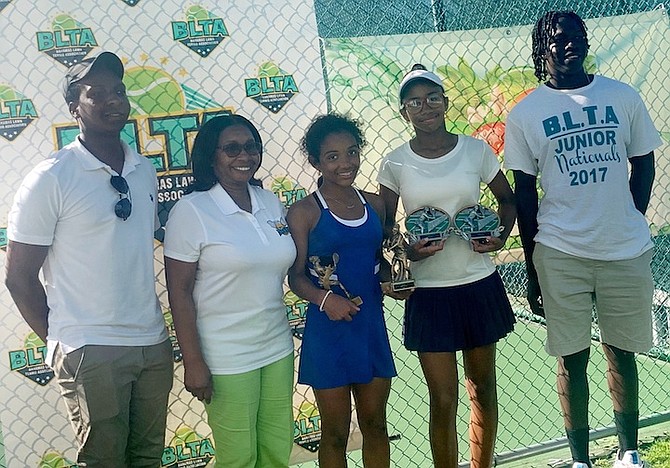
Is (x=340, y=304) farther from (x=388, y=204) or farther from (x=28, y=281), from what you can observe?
(x=28, y=281)

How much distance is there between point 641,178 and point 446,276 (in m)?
1.00

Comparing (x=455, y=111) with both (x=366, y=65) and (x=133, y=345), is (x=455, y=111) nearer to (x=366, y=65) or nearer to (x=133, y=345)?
(x=366, y=65)

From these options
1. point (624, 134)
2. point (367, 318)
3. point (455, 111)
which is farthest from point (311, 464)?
point (624, 134)

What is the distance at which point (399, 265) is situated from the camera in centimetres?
273

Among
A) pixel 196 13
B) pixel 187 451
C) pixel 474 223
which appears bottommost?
pixel 187 451

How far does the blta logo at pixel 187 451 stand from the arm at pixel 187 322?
1.06 m

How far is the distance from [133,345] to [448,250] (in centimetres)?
135

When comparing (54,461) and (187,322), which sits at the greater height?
(187,322)

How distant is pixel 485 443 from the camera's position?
2.99 meters

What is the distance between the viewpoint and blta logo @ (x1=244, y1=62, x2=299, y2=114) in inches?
134

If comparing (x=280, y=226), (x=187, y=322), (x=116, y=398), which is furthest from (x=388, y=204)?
(x=116, y=398)

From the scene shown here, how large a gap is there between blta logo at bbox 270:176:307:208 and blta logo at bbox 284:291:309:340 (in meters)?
0.49

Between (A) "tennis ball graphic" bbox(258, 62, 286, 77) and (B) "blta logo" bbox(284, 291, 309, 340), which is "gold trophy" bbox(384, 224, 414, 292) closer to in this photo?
(B) "blta logo" bbox(284, 291, 309, 340)

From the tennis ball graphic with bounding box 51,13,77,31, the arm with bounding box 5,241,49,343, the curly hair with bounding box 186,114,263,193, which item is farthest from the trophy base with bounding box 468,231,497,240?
the tennis ball graphic with bounding box 51,13,77,31
